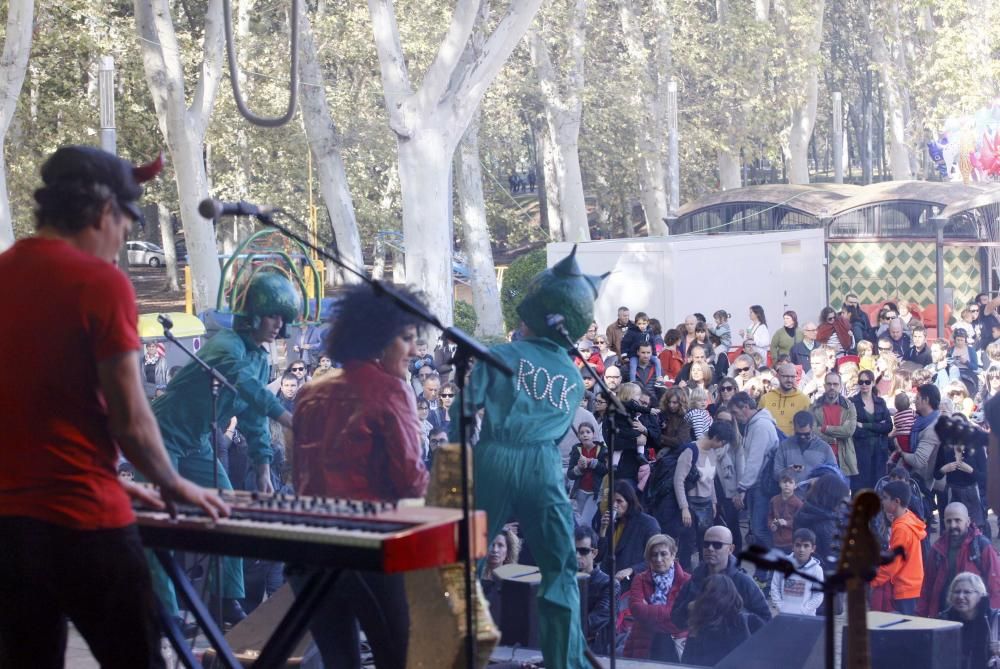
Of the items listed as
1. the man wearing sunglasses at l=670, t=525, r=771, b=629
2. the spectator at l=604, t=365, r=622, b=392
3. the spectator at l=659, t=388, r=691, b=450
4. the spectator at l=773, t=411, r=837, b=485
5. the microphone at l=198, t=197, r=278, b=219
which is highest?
the microphone at l=198, t=197, r=278, b=219

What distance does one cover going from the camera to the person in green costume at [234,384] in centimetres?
645

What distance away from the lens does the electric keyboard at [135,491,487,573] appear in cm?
353

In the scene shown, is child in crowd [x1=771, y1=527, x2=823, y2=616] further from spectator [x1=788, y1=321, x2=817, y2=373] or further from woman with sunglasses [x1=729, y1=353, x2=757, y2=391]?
spectator [x1=788, y1=321, x2=817, y2=373]


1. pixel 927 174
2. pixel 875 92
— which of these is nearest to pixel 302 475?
pixel 927 174

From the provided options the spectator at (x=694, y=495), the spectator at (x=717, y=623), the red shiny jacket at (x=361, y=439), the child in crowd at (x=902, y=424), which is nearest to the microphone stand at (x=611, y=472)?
the red shiny jacket at (x=361, y=439)

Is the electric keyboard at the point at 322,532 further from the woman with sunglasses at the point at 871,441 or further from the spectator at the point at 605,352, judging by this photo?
the spectator at the point at 605,352

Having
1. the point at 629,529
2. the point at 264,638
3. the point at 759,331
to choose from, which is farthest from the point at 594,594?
the point at 759,331

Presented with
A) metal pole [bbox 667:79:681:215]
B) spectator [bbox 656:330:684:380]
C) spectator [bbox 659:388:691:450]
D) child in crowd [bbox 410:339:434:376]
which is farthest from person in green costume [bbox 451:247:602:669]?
metal pole [bbox 667:79:681:215]

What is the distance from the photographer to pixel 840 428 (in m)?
9.52

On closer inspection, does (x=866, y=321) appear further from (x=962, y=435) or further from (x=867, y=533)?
(x=867, y=533)

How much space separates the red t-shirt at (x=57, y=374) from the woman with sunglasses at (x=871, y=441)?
7.03 metres

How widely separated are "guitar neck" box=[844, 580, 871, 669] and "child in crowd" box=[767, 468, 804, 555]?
487cm

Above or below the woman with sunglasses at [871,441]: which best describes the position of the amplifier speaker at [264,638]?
below

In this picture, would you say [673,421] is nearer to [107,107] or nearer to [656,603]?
[656,603]
